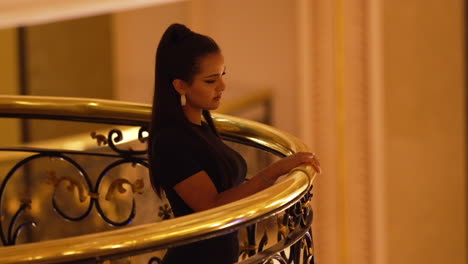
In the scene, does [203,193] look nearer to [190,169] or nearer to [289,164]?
[190,169]

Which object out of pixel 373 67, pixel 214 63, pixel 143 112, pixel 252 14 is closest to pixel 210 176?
pixel 214 63

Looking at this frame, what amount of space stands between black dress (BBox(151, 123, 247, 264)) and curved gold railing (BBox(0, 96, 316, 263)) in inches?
7.8

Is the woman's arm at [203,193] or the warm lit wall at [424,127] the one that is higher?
the woman's arm at [203,193]

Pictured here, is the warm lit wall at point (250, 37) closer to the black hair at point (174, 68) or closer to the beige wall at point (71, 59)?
the beige wall at point (71, 59)

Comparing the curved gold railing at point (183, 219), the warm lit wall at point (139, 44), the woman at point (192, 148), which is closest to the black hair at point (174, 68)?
the woman at point (192, 148)

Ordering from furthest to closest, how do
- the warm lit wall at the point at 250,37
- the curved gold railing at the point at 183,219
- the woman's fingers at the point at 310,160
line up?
1. the warm lit wall at the point at 250,37
2. the woman's fingers at the point at 310,160
3. the curved gold railing at the point at 183,219

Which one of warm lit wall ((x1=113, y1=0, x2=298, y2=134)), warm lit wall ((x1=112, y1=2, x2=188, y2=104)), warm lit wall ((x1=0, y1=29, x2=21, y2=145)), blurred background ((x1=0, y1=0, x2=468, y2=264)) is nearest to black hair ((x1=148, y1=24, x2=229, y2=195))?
blurred background ((x1=0, y1=0, x2=468, y2=264))

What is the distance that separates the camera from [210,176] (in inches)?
104

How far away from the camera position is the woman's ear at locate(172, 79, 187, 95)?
→ 8.77 feet

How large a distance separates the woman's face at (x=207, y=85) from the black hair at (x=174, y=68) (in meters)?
0.01

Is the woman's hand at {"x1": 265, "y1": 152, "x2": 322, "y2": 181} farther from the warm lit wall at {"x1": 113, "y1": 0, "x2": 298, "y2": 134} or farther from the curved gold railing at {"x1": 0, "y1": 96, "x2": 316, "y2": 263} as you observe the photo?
the warm lit wall at {"x1": 113, "y1": 0, "x2": 298, "y2": 134}

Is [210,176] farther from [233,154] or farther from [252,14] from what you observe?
[252,14]

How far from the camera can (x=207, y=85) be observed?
2.67m

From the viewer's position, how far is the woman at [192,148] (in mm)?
2570
